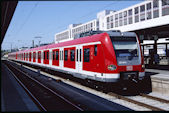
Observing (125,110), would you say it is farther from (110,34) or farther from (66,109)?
(110,34)

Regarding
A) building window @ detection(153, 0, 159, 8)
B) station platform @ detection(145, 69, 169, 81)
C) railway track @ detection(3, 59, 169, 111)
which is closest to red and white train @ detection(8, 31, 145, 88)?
railway track @ detection(3, 59, 169, 111)

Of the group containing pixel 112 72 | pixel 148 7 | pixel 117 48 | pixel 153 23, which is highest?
pixel 148 7

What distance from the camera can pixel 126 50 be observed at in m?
11.0

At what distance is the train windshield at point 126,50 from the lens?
10711 millimetres

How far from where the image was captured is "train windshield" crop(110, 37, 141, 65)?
1071 cm

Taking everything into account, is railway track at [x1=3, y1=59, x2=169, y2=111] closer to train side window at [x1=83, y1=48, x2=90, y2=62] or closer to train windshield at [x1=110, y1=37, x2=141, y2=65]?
train windshield at [x1=110, y1=37, x2=141, y2=65]

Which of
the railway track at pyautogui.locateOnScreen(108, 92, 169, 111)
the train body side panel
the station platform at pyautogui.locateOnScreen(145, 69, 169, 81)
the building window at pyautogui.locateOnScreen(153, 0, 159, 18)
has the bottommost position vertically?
the railway track at pyautogui.locateOnScreen(108, 92, 169, 111)

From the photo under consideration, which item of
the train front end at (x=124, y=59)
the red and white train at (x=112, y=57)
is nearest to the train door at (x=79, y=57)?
the red and white train at (x=112, y=57)

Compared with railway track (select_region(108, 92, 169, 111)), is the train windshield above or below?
above

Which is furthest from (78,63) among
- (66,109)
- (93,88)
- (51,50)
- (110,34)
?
(51,50)

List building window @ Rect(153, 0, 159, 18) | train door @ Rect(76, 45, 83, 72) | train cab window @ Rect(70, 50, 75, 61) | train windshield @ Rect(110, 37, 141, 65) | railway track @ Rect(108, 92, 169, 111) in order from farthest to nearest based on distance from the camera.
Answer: building window @ Rect(153, 0, 159, 18), train cab window @ Rect(70, 50, 75, 61), train door @ Rect(76, 45, 83, 72), train windshield @ Rect(110, 37, 141, 65), railway track @ Rect(108, 92, 169, 111)

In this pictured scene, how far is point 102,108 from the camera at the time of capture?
8695mm

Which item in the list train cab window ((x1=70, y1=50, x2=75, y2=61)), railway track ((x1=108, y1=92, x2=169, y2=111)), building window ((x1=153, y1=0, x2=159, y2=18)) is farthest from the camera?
building window ((x1=153, y1=0, x2=159, y2=18))

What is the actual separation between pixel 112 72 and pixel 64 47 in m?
7.47
